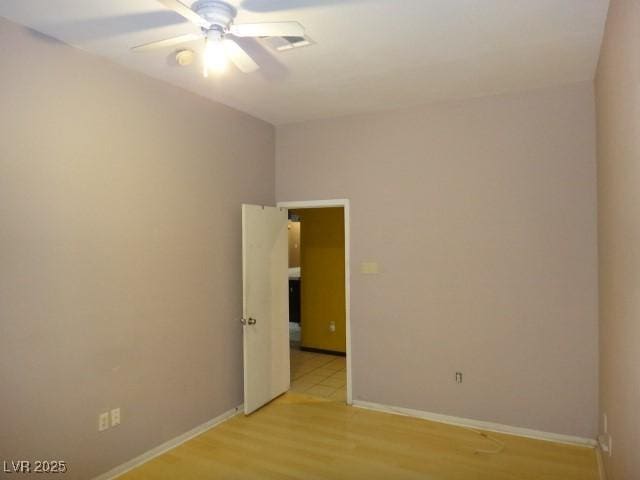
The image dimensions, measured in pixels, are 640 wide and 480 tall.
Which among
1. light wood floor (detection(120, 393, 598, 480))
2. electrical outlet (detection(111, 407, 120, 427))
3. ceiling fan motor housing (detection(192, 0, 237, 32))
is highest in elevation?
ceiling fan motor housing (detection(192, 0, 237, 32))

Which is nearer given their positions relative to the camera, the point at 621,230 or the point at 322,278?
the point at 621,230

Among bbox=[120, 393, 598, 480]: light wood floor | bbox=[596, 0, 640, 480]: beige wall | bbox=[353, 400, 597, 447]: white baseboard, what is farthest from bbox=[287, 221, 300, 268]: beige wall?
bbox=[596, 0, 640, 480]: beige wall

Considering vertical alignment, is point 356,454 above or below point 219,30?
below

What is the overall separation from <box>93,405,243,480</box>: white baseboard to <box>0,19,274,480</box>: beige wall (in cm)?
5

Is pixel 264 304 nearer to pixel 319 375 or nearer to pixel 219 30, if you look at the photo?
pixel 319 375

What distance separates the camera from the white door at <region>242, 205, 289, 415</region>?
12.5 feet

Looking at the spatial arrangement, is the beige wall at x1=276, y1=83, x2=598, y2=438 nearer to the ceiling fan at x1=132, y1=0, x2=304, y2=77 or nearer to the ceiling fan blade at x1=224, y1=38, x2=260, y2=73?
the ceiling fan blade at x1=224, y1=38, x2=260, y2=73

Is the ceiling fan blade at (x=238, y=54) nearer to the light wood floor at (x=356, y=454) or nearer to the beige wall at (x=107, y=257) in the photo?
the beige wall at (x=107, y=257)

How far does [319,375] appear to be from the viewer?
4.98m

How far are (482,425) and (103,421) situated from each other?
2925 mm

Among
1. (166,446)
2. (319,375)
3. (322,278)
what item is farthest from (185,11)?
(322,278)

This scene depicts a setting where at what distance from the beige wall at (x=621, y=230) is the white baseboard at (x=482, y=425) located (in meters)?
0.59

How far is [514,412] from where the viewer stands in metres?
3.42

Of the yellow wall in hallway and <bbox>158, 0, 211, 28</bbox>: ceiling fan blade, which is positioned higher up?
<bbox>158, 0, 211, 28</bbox>: ceiling fan blade
